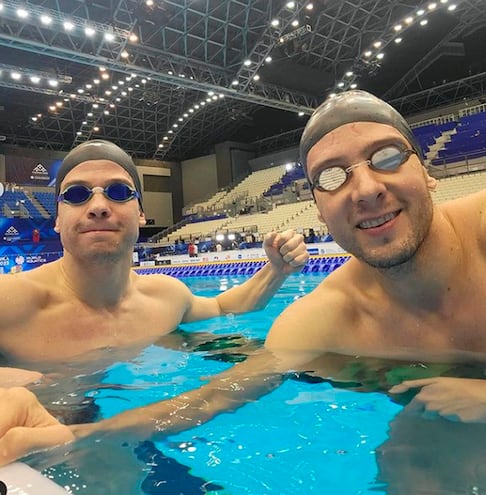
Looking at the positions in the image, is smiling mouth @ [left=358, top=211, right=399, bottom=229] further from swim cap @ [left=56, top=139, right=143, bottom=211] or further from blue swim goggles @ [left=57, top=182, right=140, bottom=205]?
swim cap @ [left=56, top=139, right=143, bottom=211]

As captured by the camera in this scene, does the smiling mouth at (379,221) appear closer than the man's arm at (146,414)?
No

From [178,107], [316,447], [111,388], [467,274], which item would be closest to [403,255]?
[467,274]

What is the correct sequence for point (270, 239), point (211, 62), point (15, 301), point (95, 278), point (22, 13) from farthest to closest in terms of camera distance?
point (211, 62) → point (22, 13) → point (270, 239) → point (95, 278) → point (15, 301)

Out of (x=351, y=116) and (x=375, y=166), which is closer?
(x=375, y=166)

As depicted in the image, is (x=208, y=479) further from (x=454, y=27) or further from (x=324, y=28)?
(x=454, y=27)

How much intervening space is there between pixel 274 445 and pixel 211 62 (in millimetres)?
19122

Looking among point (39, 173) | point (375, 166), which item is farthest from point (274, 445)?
point (39, 173)

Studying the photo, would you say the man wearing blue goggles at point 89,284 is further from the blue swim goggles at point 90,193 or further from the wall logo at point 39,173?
the wall logo at point 39,173

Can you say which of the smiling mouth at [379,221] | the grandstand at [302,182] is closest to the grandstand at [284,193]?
the grandstand at [302,182]

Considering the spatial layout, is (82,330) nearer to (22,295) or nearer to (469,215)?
(22,295)

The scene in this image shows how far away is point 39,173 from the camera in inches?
1084

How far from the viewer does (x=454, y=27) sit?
20016mm

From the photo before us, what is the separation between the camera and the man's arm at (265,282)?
2936mm

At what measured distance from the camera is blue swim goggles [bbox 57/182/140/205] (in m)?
2.51
